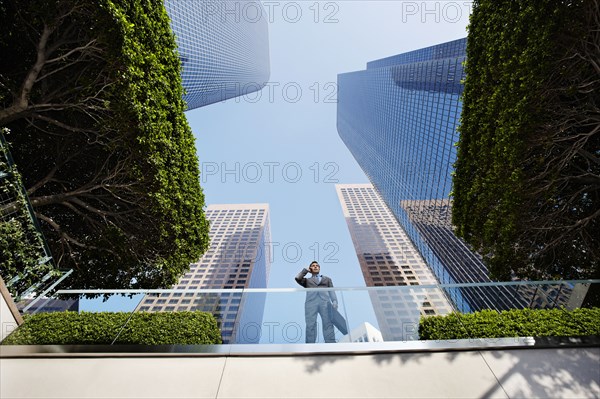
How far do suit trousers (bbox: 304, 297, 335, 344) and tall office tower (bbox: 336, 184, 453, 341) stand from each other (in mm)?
1024

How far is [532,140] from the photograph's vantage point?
291 inches

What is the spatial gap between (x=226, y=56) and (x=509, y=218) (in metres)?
101

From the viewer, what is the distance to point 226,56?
9000 cm

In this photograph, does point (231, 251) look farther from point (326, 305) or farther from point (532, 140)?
point (532, 140)

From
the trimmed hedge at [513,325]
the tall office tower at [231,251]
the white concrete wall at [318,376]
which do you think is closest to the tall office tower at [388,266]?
the trimmed hedge at [513,325]

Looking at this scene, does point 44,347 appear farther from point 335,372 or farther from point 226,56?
point 226,56

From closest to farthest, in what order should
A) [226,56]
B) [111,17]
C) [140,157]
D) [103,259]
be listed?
[111,17] → [140,157] → [103,259] → [226,56]

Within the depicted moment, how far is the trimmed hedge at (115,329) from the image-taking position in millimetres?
5059

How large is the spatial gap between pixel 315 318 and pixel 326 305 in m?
0.42

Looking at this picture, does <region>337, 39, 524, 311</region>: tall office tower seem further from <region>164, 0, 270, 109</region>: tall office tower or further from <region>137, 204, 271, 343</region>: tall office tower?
<region>164, 0, 270, 109</region>: tall office tower

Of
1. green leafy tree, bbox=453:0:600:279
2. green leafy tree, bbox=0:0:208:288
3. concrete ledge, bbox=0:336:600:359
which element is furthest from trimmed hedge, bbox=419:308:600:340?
green leafy tree, bbox=0:0:208:288

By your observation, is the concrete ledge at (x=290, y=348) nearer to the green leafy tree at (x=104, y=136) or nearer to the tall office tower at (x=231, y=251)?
the green leafy tree at (x=104, y=136)

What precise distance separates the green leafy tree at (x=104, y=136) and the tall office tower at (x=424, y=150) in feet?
105

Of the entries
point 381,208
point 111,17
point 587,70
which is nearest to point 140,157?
point 111,17
